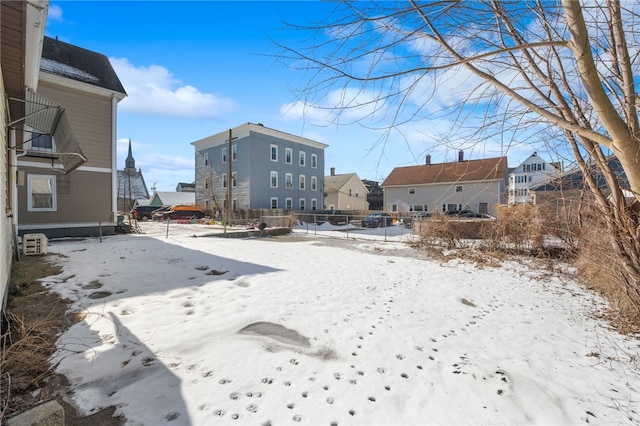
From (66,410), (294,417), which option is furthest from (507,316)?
(66,410)

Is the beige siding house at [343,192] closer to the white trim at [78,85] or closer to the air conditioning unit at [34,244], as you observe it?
the white trim at [78,85]

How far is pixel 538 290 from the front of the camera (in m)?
6.46

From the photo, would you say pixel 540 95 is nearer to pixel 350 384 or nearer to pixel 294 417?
pixel 350 384

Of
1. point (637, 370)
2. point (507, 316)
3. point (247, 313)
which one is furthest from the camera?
point (507, 316)

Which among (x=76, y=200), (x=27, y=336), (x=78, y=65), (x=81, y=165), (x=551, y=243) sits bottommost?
(x=27, y=336)

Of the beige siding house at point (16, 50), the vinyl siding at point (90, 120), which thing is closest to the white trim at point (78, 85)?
the vinyl siding at point (90, 120)

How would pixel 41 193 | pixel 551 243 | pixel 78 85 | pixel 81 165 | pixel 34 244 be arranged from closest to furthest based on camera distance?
1. pixel 34 244
2. pixel 551 243
3. pixel 81 165
4. pixel 41 193
5. pixel 78 85

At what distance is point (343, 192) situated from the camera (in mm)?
41812

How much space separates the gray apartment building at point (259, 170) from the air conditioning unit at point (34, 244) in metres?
18.4

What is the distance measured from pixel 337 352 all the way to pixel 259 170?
27.2m

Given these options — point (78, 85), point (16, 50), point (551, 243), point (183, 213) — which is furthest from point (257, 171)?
point (16, 50)

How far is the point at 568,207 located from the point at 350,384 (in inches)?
211

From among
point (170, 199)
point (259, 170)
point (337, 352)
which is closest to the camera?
point (337, 352)

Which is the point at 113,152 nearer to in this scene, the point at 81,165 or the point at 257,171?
the point at 81,165
